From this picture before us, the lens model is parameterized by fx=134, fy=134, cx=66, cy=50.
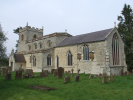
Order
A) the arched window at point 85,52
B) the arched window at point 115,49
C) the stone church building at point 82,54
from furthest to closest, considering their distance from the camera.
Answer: the arched window at point 85,52 < the arched window at point 115,49 < the stone church building at point 82,54

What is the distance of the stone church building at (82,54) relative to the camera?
18.5 metres

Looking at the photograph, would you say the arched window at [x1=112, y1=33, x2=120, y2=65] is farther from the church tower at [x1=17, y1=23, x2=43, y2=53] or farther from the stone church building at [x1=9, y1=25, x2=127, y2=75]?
the church tower at [x1=17, y1=23, x2=43, y2=53]

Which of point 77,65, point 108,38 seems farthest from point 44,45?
point 108,38

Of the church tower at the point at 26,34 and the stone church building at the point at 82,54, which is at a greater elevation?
the church tower at the point at 26,34

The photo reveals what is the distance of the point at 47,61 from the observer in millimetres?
26141

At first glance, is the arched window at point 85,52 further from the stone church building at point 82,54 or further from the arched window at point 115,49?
the arched window at point 115,49

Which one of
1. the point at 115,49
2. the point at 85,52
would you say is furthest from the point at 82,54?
the point at 115,49

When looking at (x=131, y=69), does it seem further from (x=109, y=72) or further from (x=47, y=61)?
(x=47, y=61)

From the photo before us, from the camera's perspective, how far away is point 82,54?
21172mm

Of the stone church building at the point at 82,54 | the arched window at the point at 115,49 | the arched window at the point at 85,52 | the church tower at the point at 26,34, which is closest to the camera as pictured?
the stone church building at the point at 82,54

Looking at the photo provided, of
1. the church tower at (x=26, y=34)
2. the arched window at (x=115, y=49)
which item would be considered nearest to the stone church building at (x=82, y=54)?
the arched window at (x=115, y=49)

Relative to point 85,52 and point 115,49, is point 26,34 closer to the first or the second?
point 85,52

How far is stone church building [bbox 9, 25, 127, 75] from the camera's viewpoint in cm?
1850

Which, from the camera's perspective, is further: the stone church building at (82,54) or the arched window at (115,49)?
the arched window at (115,49)
